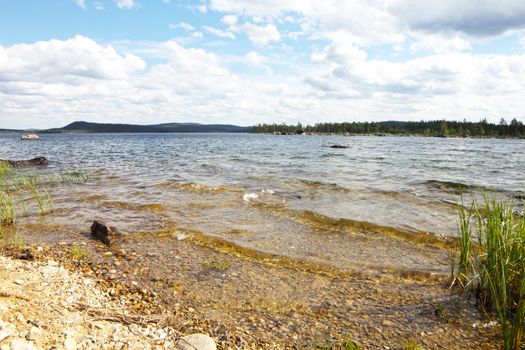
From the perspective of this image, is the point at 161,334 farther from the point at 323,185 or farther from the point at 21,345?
the point at 323,185

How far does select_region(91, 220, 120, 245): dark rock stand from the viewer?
965 cm

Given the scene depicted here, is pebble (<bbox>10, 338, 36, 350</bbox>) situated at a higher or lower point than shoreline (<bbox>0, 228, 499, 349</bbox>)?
higher

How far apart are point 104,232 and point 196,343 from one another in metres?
6.15

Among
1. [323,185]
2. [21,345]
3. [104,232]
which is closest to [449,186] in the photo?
[323,185]

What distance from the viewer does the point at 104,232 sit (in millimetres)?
9805

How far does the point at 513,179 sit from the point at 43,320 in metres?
28.0

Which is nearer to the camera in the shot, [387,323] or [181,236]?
[387,323]

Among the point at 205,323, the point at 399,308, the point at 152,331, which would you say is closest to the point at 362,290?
the point at 399,308

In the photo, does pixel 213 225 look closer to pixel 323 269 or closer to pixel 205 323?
pixel 323 269

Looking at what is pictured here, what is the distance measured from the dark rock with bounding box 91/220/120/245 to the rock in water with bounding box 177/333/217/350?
5579mm

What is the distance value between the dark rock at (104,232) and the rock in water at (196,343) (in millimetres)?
5579

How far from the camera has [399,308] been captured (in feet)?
21.0

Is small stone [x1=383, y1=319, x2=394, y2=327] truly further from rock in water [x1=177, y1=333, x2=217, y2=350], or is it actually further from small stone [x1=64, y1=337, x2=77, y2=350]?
small stone [x1=64, y1=337, x2=77, y2=350]

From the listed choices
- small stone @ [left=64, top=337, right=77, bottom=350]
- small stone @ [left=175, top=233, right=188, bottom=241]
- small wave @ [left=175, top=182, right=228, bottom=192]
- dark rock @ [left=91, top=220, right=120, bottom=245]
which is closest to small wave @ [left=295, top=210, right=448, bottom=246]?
small stone @ [left=175, top=233, right=188, bottom=241]
